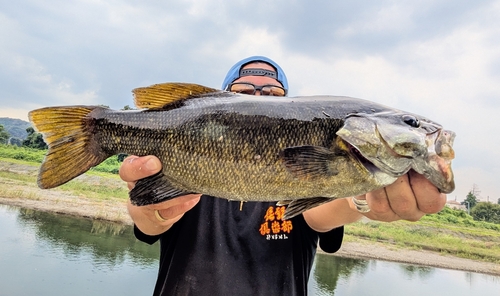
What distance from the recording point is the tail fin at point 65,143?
8.20ft

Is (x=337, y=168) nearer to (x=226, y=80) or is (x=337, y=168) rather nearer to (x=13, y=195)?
(x=226, y=80)

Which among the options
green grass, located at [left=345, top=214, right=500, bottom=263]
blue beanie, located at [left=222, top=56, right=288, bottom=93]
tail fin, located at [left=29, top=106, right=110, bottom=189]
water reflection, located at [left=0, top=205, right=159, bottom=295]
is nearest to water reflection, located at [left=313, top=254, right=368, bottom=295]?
green grass, located at [left=345, top=214, right=500, bottom=263]

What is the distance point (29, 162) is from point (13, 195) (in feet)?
44.7

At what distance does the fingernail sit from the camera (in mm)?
2447

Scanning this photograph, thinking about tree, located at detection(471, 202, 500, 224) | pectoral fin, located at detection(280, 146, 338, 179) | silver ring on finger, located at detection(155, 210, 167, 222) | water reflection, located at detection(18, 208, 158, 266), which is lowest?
water reflection, located at detection(18, 208, 158, 266)

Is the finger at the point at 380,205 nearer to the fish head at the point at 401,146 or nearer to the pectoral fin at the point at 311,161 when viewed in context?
the fish head at the point at 401,146

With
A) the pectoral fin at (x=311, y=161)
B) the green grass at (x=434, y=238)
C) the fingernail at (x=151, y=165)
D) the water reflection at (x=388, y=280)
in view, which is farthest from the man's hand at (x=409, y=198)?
the green grass at (x=434, y=238)

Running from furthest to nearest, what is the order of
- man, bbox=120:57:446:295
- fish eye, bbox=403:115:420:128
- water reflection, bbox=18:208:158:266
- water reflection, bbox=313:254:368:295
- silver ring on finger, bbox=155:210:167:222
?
water reflection, bbox=313:254:368:295 → water reflection, bbox=18:208:158:266 → man, bbox=120:57:446:295 → silver ring on finger, bbox=155:210:167:222 → fish eye, bbox=403:115:420:128

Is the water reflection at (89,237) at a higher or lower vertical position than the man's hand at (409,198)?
lower

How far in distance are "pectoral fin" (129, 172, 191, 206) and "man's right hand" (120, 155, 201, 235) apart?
61mm

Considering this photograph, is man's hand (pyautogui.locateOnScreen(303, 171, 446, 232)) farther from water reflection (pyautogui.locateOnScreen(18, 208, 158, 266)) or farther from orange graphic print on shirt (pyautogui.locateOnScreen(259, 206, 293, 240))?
water reflection (pyautogui.locateOnScreen(18, 208, 158, 266))

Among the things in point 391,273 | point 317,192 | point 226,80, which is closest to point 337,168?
point 317,192

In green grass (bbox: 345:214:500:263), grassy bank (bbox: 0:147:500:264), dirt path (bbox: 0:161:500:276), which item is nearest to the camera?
dirt path (bbox: 0:161:500:276)

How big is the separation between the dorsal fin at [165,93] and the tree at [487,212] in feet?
187
